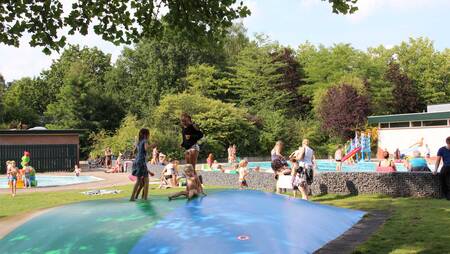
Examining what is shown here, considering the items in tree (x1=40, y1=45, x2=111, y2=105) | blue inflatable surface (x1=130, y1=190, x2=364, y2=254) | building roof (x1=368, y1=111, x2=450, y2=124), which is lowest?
blue inflatable surface (x1=130, y1=190, x2=364, y2=254)

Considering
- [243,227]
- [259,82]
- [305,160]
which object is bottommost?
[243,227]

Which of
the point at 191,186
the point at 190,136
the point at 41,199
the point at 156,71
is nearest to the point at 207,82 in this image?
the point at 156,71

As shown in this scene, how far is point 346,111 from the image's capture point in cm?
5016

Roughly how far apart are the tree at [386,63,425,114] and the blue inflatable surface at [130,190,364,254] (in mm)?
54272

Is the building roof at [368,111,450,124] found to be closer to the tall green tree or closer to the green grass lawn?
the tall green tree

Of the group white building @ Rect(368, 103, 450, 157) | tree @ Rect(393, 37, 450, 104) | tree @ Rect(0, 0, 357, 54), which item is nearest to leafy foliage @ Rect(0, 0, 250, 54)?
tree @ Rect(0, 0, 357, 54)

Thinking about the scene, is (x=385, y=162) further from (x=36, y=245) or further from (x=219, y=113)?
(x=219, y=113)

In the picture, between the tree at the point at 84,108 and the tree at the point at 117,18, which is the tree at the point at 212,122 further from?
the tree at the point at 117,18

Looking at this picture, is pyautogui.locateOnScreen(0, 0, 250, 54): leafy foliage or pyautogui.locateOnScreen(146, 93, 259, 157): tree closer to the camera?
pyautogui.locateOnScreen(0, 0, 250, 54): leafy foliage

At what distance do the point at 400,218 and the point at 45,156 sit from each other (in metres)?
30.3

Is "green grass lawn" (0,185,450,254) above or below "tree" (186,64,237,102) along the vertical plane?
below

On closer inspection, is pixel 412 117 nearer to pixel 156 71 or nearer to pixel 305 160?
pixel 156 71

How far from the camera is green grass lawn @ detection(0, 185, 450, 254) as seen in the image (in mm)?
9078

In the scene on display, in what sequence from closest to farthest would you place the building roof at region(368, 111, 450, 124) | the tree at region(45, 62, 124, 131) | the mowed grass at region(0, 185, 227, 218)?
1. the mowed grass at region(0, 185, 227, 218)
2. the building roof at region(368, 111, 450, 124)
3. the tree at region(45, 62, 124, 131)
